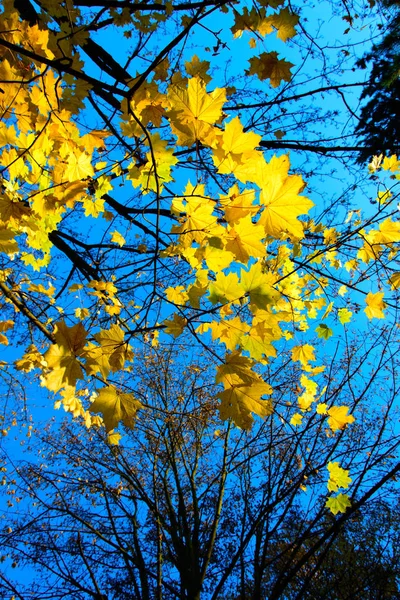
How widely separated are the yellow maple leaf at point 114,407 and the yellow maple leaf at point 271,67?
134 centimetres

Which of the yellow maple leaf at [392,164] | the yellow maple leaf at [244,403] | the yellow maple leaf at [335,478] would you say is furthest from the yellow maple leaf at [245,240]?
the yellow maple leaf at [335,478]

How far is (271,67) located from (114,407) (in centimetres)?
142

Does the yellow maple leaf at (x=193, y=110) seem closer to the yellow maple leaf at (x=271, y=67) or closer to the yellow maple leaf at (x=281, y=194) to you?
the yellow maple leaf at (x=281, y=194)

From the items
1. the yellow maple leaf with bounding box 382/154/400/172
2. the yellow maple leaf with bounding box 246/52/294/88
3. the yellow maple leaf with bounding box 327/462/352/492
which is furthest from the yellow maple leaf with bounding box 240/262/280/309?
the yellow maple leaf with bounding box 327/462/352/492

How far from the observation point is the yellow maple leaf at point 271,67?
4.30 feet

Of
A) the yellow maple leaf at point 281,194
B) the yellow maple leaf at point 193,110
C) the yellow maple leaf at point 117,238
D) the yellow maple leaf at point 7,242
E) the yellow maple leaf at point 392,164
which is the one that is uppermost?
the yellow maple leaf at point 117,238

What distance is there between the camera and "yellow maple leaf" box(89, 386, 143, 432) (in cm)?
111

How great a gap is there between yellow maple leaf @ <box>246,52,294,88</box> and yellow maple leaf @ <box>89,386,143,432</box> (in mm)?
1341

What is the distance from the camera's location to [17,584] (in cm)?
461

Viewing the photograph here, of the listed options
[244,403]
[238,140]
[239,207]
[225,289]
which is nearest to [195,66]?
[238,140]

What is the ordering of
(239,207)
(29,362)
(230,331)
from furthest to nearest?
(29,362), (230,331), (239,207)

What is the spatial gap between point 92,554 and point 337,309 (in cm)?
466

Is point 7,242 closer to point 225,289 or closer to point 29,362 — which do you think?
point 225,289

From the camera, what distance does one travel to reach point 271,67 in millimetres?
1338
